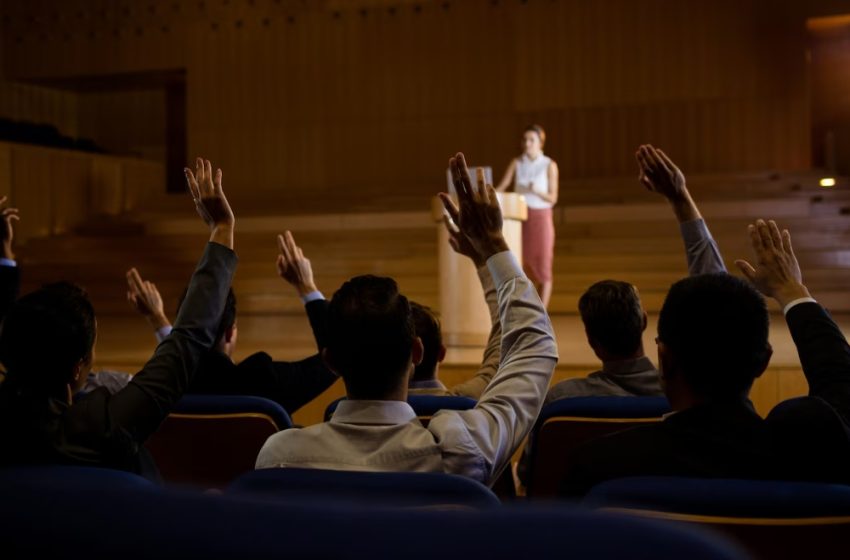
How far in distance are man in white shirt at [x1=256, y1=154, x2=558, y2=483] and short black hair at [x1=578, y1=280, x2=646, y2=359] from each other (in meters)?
0.74

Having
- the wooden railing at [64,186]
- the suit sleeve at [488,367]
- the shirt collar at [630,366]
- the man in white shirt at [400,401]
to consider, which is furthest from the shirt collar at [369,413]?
the wooden railing at [64,186]

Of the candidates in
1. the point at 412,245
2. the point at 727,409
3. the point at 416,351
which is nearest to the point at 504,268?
the point at 416,351

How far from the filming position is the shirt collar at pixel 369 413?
4.69ft

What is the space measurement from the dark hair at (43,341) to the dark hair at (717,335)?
1.00m

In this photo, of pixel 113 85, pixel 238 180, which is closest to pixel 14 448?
pixel 238 180

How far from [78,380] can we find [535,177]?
5.28 metres

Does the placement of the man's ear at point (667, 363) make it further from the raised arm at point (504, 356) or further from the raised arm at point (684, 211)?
the raised arm at point (684, 211)

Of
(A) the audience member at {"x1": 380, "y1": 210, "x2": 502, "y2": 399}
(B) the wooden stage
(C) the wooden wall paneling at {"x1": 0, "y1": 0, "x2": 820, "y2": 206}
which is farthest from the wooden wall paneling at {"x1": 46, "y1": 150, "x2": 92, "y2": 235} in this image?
(A) the audience member at {"x1": 380, "y1": 210, "x2": 502, "y2": 399}

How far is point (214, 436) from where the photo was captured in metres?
2.24

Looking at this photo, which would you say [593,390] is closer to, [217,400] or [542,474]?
[542,474]

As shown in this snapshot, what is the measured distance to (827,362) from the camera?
1.58m

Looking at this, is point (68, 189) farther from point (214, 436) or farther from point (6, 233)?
point (214, 436)

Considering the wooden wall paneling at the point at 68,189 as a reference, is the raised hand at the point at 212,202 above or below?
below

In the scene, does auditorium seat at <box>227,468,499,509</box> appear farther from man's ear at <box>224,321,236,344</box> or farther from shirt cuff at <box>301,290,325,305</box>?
man's ear at <box>224,321,236,344</box>
